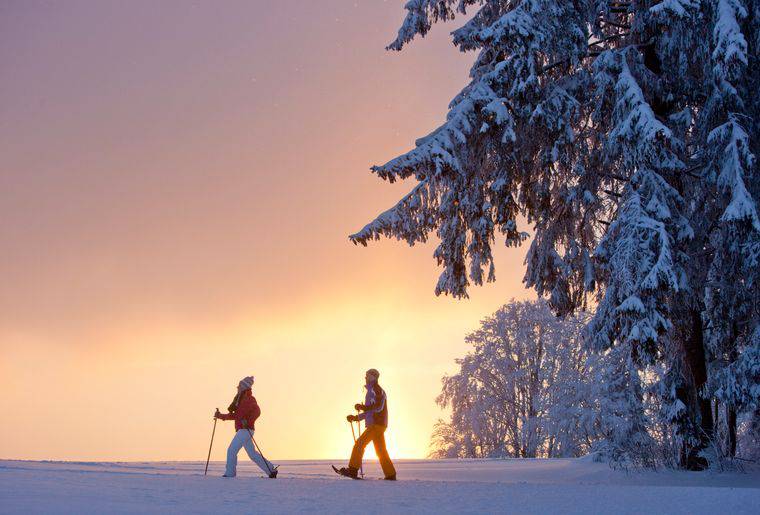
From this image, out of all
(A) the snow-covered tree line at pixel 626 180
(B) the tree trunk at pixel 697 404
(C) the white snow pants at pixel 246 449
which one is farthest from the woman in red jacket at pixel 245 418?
(B) the tree trunk at pixel 697 404

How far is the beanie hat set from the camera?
41.6 ft

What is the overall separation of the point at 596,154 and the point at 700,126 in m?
2.23

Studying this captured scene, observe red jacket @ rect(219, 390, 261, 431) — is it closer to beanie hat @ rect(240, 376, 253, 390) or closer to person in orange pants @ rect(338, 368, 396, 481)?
beanie hat @ rect(240, 376, 253, 390)

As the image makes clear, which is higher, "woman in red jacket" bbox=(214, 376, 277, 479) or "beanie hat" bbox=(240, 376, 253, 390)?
"beanie hat" bbox=(240, 376, 253, 390)

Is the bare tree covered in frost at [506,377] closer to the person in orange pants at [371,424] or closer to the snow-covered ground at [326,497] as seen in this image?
the person in orange pants at [371,424]

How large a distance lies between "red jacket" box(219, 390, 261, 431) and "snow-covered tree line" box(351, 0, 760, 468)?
419 cm

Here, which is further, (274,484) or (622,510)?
(274,484)

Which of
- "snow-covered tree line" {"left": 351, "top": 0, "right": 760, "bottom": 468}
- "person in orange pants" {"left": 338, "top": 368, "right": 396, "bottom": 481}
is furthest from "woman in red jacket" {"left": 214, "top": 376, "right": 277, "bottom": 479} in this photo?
"snow-covered tree line" {"left": 351, "top": 0, "right": 760, "bottom": 468}

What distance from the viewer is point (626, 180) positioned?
49.8 feet

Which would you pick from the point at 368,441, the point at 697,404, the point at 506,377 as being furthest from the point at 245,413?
the point at 506,377

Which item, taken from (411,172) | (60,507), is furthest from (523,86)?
(60,507)

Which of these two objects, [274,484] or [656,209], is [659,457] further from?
[274,484]

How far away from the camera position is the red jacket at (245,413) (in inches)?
493

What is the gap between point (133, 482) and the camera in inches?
348
